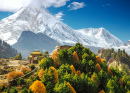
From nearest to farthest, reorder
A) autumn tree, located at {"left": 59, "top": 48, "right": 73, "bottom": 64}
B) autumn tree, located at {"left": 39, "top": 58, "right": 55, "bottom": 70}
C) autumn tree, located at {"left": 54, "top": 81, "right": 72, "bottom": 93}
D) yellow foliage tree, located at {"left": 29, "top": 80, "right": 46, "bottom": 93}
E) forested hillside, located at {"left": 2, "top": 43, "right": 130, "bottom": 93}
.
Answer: yellow foliage tree, located at {"left": 29, "top": 80, "right": 46, "bottom": 93}, autumn tree, located at {"left": 54, "top": 81, "right": 72, "bottom": 93}, forested hillside, located at {"left": 2, "top": 43, "right": 130, "bottom": 93}, autumn tree, located at {"left": 39, "top": 58, "right": 55, "bottom": 70}, autumn tree, located at {"left": 59, "top": 48, "right": 73, "bottom": 64}

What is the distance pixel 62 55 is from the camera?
164ft

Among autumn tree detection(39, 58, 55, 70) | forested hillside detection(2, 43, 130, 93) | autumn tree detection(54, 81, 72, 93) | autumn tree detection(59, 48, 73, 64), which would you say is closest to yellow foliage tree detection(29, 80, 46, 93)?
forested hillside detection(2, 43, 130, 93)

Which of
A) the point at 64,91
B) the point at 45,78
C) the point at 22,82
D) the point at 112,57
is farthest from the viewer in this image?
the point at 112,57

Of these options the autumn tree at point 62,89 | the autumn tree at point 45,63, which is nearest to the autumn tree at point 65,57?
the autumn tree at point 45,63

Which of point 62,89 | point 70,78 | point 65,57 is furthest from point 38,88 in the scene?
point 65,57

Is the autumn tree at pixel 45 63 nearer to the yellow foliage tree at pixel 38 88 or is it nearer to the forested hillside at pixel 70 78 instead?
the forested hillside at pixel 70 78

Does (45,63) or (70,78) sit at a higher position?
(45,63)

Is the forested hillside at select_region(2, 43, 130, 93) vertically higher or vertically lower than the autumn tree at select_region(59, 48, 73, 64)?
lower

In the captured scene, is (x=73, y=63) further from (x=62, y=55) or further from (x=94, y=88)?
(x=94, y=88)

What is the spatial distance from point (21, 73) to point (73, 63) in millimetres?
18049

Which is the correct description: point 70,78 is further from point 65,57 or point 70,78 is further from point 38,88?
point 65,57

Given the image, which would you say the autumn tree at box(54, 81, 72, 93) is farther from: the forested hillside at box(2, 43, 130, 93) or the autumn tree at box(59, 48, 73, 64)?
the autumn tree at box(59, 48, 73, 64)

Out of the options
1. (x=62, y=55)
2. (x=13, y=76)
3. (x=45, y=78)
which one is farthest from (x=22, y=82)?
(x=62, y=55)

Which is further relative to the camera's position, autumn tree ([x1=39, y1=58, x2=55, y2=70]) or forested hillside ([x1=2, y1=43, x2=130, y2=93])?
autumn tree ([x1=39, y1=58, x2=55, y2=70])
